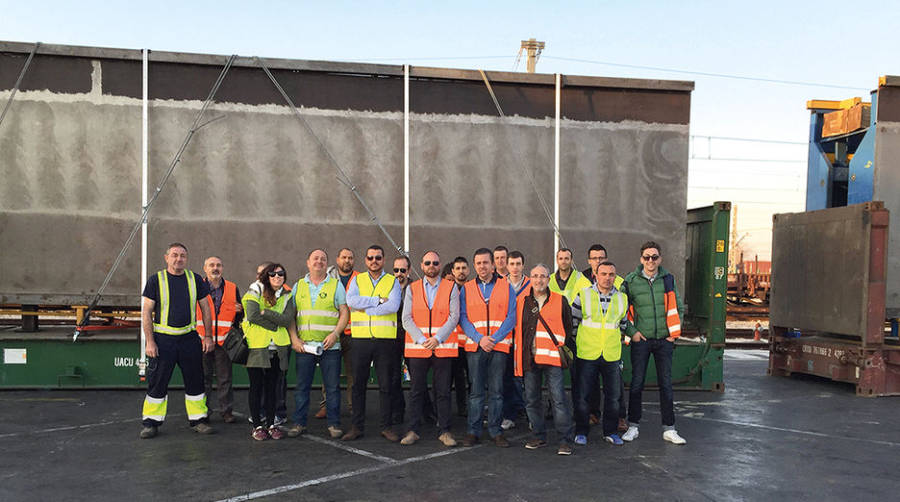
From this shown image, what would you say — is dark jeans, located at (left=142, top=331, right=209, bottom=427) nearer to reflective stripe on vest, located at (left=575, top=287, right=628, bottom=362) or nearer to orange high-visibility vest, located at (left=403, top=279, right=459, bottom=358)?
orange high-visibility vest, located at (left=403, top=279, right=459, bottom=358)

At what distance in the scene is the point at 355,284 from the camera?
20.2ft

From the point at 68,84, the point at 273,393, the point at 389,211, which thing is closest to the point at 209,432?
the point at 273,393

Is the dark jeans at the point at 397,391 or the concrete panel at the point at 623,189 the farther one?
the concrete panel at the point at 623,189

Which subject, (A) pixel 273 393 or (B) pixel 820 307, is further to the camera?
(B) pixel 820 307

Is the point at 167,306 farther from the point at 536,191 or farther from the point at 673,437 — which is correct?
the point at 673,437

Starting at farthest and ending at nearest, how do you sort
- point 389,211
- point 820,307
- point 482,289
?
point 820,307 < point 389,211 < point 482,289

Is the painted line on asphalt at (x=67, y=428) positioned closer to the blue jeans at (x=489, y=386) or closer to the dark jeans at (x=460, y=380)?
the dark jeans at (x=460, y=380)

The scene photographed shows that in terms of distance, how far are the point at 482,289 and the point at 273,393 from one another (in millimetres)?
2244

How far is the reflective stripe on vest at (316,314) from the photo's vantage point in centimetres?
625

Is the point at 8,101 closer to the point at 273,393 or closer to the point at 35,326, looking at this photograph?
the point at 35,326

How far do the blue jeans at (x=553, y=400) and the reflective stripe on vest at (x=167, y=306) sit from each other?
10.8 ft

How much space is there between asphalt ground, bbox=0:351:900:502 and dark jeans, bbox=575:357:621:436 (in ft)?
0.74

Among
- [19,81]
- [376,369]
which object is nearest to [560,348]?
[376,369]

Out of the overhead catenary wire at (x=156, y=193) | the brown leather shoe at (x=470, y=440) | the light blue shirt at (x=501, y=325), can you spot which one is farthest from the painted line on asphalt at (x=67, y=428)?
the light blue shirt at (x=501, y=325)
